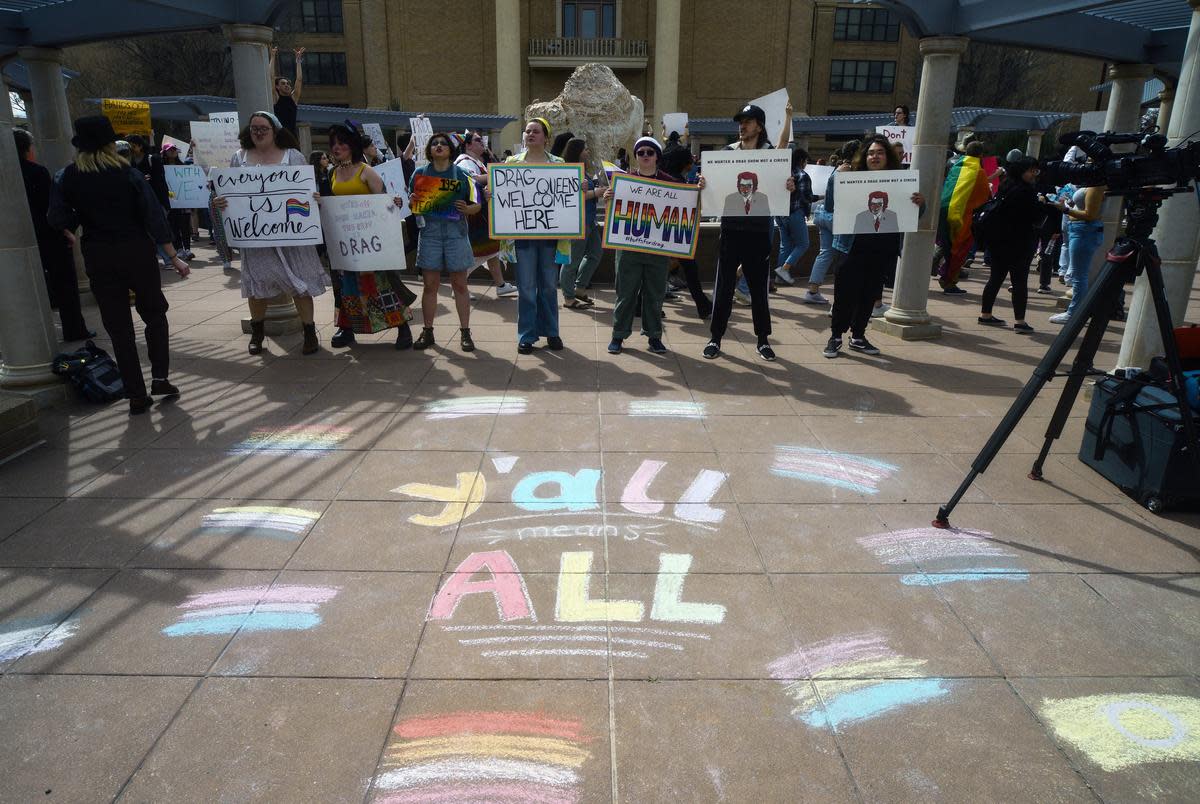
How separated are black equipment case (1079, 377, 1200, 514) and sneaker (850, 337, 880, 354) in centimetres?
261

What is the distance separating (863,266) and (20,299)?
258 inches

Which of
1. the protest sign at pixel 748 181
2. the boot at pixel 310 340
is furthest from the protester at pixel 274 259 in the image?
the protest sign at pixel 748 181

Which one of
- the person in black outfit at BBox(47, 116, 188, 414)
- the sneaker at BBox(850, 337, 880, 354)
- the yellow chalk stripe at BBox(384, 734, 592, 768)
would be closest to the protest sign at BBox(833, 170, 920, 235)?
the sneaker at BBox(850, 337, 880, 354)

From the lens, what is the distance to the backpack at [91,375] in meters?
5.58

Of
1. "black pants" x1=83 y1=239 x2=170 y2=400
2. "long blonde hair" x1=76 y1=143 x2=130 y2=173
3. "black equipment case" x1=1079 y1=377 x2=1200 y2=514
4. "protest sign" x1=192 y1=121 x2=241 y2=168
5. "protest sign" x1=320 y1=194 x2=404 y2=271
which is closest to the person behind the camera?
"black equipment case" x1=1079 y1=377 x2=1200 y2=514

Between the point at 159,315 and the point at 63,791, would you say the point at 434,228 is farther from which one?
the point at 63,791

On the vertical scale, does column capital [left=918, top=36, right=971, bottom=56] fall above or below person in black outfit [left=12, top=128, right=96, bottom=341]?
above

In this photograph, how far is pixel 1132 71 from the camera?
316 inches

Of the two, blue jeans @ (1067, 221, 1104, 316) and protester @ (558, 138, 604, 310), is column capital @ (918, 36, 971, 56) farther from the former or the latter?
protester @ (558, 138, 604, 310)

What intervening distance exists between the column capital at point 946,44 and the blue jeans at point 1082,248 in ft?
7.67

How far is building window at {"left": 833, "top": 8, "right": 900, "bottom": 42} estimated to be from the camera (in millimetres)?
43156

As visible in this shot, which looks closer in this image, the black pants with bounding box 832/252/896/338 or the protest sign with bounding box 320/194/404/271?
the protest sign with bounding box 320/194/404/271

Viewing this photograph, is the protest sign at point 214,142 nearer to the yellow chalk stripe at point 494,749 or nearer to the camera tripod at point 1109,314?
the yellow chalk stripe at point 494,749

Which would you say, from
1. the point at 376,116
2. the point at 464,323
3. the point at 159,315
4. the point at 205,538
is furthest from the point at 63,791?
the point at 376,116
